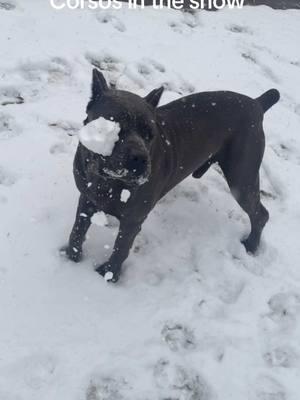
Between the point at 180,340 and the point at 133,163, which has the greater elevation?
the point at 133,163

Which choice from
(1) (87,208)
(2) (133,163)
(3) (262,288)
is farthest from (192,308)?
(2) (133,163)

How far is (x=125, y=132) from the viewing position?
2826 mm

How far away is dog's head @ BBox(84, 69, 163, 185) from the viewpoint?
2.76 m

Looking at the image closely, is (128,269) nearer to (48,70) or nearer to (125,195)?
(125,195)

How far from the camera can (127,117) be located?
9.28ft

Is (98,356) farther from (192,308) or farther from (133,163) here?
(133,163)

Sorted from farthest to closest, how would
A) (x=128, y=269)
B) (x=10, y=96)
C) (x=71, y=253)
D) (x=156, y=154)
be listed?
(x=10, y=96) < (x=128, y=269) < (x=71, y=253) < (x=156, y=154)

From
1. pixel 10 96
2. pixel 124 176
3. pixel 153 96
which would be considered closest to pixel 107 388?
pixel 124 176

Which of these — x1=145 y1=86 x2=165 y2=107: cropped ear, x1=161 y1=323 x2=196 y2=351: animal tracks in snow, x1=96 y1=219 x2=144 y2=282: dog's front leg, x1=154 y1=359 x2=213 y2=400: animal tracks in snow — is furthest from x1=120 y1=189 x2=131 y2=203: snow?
x1=154 y1=359 x2=213 y2=400: animal tracks in snow

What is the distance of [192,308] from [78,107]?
7.83ft

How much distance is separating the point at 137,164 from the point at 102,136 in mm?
234

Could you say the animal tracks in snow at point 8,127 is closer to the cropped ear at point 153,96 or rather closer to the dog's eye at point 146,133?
the cropped ear at point 153,96

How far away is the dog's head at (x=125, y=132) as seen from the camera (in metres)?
2.76
